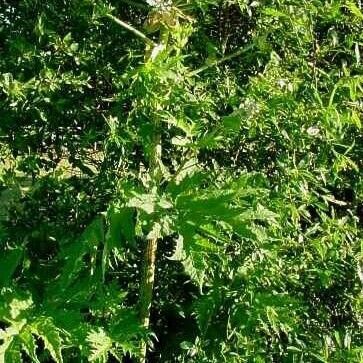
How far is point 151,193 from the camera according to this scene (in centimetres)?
251

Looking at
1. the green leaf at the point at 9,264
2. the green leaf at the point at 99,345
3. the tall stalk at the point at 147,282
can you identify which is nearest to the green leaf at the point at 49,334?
the green leaf at the point at 99,345

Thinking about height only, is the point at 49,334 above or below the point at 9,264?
below

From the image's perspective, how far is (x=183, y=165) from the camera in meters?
2.76

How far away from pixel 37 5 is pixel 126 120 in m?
0.59

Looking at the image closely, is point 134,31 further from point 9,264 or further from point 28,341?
point 28,341

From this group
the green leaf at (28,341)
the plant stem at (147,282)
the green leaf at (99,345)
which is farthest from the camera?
the plant stem at (147,282)

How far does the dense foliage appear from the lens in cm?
259

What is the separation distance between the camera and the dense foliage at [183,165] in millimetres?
2590

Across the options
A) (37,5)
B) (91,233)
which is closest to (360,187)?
(91,233)

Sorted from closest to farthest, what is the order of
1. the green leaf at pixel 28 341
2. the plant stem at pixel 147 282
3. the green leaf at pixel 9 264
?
the green leaf at pixel 28 341 < the green leaf at pixel 9 264 < the plant stem at pixel 147 282

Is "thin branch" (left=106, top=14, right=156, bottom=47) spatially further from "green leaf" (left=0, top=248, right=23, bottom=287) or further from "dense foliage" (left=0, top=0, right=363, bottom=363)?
"green leaf" (left=0, top=248, right=23, bottom=287)

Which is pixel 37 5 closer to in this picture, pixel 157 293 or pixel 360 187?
pixel 157 293

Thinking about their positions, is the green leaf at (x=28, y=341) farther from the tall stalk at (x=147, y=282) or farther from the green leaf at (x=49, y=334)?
the tall stalk at (x=147, y=282)

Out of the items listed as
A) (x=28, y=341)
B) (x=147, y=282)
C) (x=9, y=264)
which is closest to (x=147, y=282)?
(x=147, y=282)
